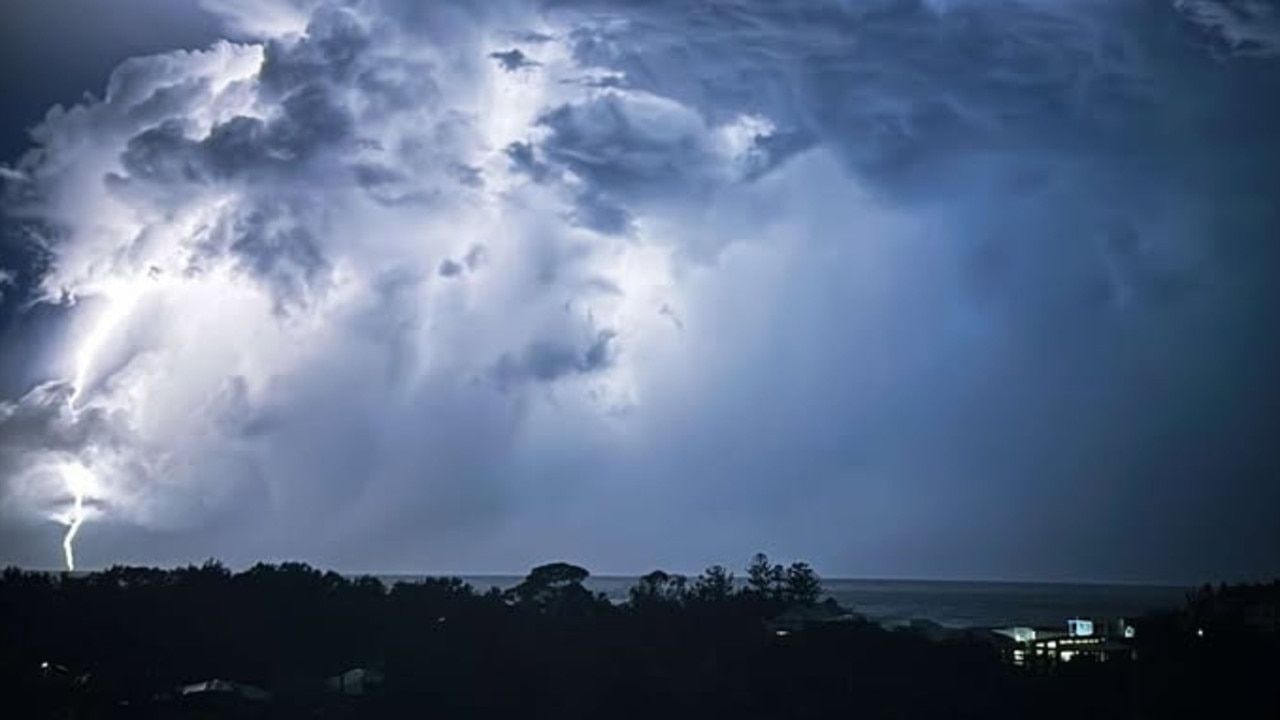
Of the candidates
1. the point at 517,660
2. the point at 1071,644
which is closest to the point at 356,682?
the point at 517,660

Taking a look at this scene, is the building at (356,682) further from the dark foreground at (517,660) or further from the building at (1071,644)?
the building at (1071,644)

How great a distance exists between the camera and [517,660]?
43.4 m

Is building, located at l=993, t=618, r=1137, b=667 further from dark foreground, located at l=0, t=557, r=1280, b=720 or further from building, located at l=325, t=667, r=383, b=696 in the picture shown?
building, located at l=325, t=667, r=383, b=696

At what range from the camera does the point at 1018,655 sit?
50.6 meters

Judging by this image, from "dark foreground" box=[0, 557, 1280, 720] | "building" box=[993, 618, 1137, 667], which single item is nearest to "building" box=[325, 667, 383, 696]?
"dark foreground" box=[0, 557, 1280, 720]

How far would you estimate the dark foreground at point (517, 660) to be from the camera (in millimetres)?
39406

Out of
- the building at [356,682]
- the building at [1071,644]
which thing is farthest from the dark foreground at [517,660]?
the building at [1071,644]

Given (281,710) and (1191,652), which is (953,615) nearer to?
(1191,652)

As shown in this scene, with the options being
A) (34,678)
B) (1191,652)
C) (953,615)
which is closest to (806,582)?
(1191,652)

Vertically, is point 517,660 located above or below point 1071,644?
above

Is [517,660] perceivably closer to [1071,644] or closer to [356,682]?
[356,682]

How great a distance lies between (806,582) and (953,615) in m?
78.6

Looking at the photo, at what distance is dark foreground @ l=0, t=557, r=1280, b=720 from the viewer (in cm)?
3941

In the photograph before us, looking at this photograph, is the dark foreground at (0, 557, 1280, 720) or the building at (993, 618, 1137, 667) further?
the building at (993, 618, 1137, 667)
